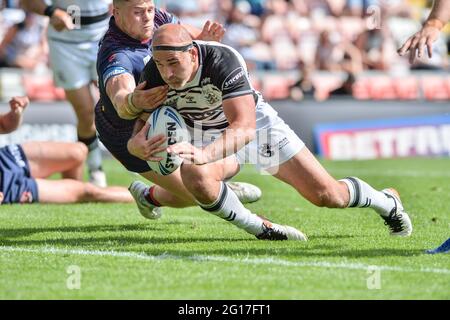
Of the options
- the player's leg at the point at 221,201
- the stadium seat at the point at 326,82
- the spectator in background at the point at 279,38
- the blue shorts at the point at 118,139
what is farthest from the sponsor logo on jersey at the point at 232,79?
the spectator in background at the point at 279,38

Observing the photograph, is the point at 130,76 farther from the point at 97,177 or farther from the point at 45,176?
the point at 97,177

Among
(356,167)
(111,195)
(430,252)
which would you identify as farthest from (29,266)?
(356,167)

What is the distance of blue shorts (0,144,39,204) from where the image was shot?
870 centimetres

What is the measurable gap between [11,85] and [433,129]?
712 cm

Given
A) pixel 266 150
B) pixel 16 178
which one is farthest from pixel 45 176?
pixel 266 150

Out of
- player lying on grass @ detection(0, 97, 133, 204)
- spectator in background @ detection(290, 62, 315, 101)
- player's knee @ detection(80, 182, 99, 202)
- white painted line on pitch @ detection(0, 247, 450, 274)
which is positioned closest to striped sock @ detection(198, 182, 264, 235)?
white painted line on pitch @ detection(0, 247, 450, 274)

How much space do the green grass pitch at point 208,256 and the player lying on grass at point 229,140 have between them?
24 cm

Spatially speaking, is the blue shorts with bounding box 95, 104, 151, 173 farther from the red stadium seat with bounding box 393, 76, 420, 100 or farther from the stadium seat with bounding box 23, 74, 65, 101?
the red stadium seat with bounding box 393, 76, 420, 100

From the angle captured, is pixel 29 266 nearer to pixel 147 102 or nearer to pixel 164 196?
pixel 147 102

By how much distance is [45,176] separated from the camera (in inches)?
359

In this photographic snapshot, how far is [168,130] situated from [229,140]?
1.61 feet

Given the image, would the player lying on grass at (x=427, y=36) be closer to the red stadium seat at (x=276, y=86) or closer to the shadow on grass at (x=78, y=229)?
the shadow on grass at (x=78, y=229)

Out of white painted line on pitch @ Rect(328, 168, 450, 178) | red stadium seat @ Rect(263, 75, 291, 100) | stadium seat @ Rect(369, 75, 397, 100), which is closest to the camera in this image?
white painted line on pitch @ Rect(328, 168, 450, 178)

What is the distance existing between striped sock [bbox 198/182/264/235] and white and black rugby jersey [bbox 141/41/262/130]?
1.80 feet
